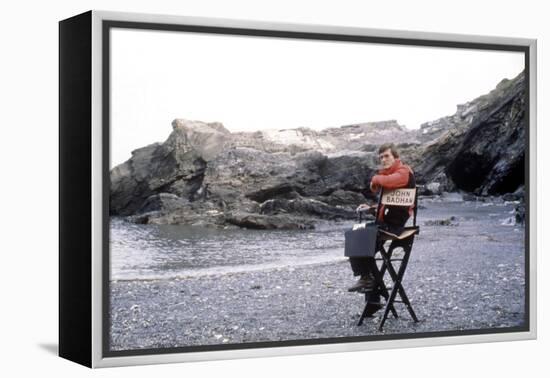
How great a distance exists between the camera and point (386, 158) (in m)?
10.1

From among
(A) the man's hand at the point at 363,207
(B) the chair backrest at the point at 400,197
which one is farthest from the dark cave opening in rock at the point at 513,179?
(A) the man's hand at the point at 363,207

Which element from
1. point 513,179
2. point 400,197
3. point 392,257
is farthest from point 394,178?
point 513,179

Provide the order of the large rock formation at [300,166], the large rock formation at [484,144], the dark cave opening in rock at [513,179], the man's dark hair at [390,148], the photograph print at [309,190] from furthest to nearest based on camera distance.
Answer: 1. the dark cave opening in rock at [513,179]
2. the large rock formation at [484,144]
3. the man's dark hair at [390,148]
4. the large rock formation at [300,166]
5. the photograph print at [309,190]

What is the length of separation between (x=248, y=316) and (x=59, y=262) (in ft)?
5.26

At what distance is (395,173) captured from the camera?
10.1m

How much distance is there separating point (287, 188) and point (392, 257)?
1.13 m

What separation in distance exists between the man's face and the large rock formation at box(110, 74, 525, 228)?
79 mm

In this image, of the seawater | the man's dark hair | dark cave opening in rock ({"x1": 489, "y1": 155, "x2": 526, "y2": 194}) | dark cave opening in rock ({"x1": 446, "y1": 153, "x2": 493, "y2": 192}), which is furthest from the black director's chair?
dark cave opening in rock ({"x1": 489, "y1": 155, "x2": 526, "y2": 194})

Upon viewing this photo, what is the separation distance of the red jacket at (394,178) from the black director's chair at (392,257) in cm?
4

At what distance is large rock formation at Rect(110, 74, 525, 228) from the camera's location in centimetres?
931

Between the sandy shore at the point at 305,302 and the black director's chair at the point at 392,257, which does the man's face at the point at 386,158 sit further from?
the sandy shore at the point at 305,302

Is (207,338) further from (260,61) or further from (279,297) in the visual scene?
(260,61)

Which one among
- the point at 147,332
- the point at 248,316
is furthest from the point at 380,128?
the point at 147,332

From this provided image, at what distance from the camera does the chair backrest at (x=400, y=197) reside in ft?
33.0
